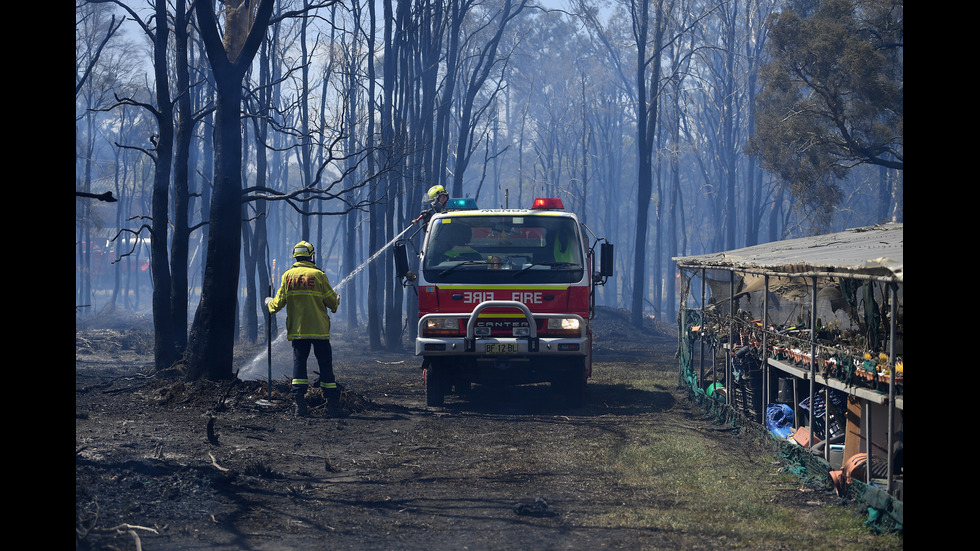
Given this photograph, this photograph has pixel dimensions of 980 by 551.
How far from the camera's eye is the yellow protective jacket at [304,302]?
1046 cm

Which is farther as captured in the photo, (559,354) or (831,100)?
(831,100)

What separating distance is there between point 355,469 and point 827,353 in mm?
4412

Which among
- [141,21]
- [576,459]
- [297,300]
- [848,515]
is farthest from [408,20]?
[848,515]

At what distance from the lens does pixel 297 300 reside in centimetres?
1048

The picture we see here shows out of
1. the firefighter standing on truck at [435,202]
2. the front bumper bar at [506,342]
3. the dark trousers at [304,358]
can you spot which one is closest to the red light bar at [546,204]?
the firefighter standing on truck at [435,202]

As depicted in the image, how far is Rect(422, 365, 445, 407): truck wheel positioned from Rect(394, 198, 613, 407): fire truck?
0.01m

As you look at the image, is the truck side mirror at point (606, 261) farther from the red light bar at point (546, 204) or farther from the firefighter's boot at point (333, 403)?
the firefighter's boot at point (333, 403)

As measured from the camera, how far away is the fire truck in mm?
10859

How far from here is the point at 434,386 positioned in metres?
11.6

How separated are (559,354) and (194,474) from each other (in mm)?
4996

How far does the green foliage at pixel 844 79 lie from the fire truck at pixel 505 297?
11.8m

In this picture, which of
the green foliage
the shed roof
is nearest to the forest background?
the green foliage
